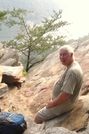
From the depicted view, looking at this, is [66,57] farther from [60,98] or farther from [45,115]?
[45,115]

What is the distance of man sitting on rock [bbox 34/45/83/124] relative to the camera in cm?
448

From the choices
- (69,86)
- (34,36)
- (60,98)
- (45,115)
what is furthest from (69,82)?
(34,36)

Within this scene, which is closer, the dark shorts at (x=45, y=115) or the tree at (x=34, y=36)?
the dark shorts at (x=45, y=115)

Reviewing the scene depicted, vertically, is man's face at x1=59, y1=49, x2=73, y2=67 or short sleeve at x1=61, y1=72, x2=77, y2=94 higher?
man's face at x1=59, y1=49, x2=73, y2=67

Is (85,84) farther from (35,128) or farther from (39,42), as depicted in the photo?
(39,42)

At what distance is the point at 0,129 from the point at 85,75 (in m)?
4.60

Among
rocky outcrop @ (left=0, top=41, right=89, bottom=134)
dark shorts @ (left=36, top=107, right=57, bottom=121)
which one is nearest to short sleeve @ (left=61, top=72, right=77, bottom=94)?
rocky outcrop @ (left=0, top=41, right=89, bottom=134)

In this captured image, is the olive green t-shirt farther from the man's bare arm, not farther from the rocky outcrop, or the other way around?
the rocky outcrop

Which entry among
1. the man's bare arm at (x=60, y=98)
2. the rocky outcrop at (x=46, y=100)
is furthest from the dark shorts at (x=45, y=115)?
the man's bare arm at (x=60, y=98)

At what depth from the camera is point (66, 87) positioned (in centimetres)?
448

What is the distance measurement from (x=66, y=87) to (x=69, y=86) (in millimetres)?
65

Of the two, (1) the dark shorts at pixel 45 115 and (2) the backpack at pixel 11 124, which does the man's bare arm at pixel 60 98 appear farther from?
(2) the backpack at pixel 11 124

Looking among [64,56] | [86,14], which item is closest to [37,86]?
[64,56]

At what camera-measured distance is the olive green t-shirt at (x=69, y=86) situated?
4.48 m
